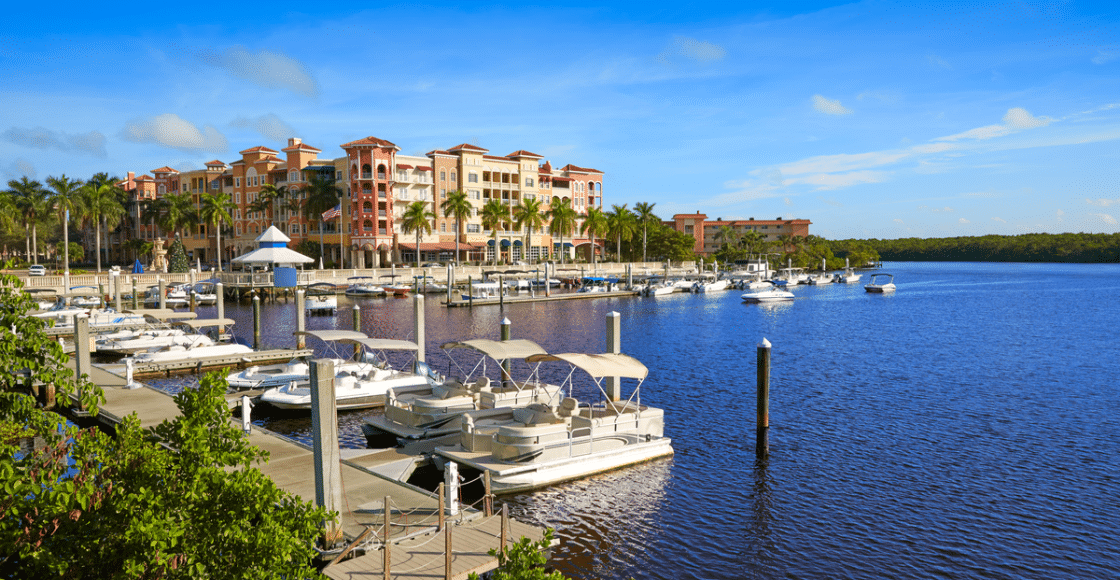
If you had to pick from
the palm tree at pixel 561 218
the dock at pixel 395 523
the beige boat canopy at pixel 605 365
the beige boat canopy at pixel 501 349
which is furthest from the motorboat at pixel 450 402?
the palm tree at pixel 561 218

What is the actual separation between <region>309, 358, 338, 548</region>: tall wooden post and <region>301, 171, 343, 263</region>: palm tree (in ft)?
319

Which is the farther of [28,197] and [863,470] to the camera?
[28,197]

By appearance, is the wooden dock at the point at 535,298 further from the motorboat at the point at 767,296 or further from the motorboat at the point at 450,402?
the motorboat at the point at 450,402

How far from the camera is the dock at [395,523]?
13.5 metres

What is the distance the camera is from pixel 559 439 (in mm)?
21078

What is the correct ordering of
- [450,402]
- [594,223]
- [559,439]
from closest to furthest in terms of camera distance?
1. [559,439]
2. [450,402]
3. [594,223]

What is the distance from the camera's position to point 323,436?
14.6m

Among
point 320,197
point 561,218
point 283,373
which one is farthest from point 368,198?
point 283,373

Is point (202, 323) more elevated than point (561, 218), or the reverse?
point (561, 218)

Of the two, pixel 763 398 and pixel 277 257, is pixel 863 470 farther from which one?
pixel 277 257

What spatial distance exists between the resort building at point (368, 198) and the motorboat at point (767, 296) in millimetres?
40370

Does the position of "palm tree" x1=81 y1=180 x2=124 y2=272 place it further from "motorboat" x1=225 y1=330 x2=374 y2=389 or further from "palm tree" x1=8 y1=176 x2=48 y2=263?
"motorboat" x1=225 y1=330 x2=374 y2=389

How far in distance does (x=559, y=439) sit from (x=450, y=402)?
469cm

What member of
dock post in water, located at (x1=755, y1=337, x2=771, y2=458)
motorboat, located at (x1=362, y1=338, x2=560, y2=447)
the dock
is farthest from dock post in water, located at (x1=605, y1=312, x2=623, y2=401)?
the dock
